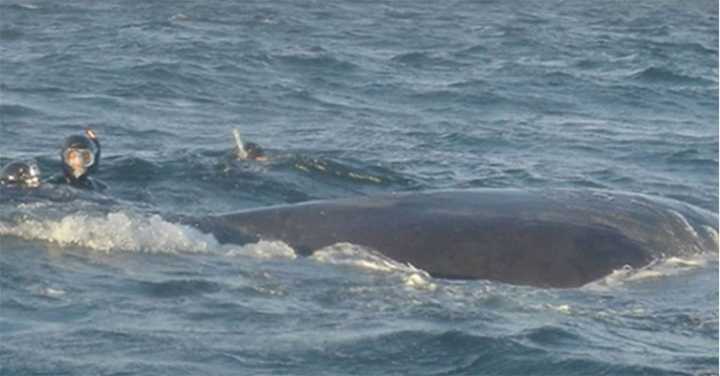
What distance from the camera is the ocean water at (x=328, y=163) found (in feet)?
38.7

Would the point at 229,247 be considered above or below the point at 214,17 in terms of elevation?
above

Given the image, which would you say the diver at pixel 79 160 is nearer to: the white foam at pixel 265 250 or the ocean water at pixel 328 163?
the ocean water at pixel 328 163

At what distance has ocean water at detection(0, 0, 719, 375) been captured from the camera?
11.8 metres

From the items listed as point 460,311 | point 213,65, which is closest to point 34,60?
point 213,65

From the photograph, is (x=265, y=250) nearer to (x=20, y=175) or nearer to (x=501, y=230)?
(x=501, y=230)

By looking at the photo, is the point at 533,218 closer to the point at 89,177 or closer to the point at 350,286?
the point at 350,286

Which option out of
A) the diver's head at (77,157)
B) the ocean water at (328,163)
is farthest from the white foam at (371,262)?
the diver's head at (77,157)

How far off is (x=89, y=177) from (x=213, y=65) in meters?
13.8

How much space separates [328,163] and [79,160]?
4.08 m

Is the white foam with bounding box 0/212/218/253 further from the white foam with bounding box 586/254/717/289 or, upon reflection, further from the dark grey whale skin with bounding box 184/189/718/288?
the white foam with bounding box 586/254/717/289

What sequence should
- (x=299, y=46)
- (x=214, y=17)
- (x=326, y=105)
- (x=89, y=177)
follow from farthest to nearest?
(x=214, y=17) → (x=299, y=46) → (x=326, y=105) → (x=89, y=177)

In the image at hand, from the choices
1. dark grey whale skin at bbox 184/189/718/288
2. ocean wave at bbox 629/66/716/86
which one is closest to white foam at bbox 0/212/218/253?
dark grey whale skin at bbox 184/189/718/288

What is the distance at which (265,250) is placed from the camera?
47.0ft

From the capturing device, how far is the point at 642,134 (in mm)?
25250
